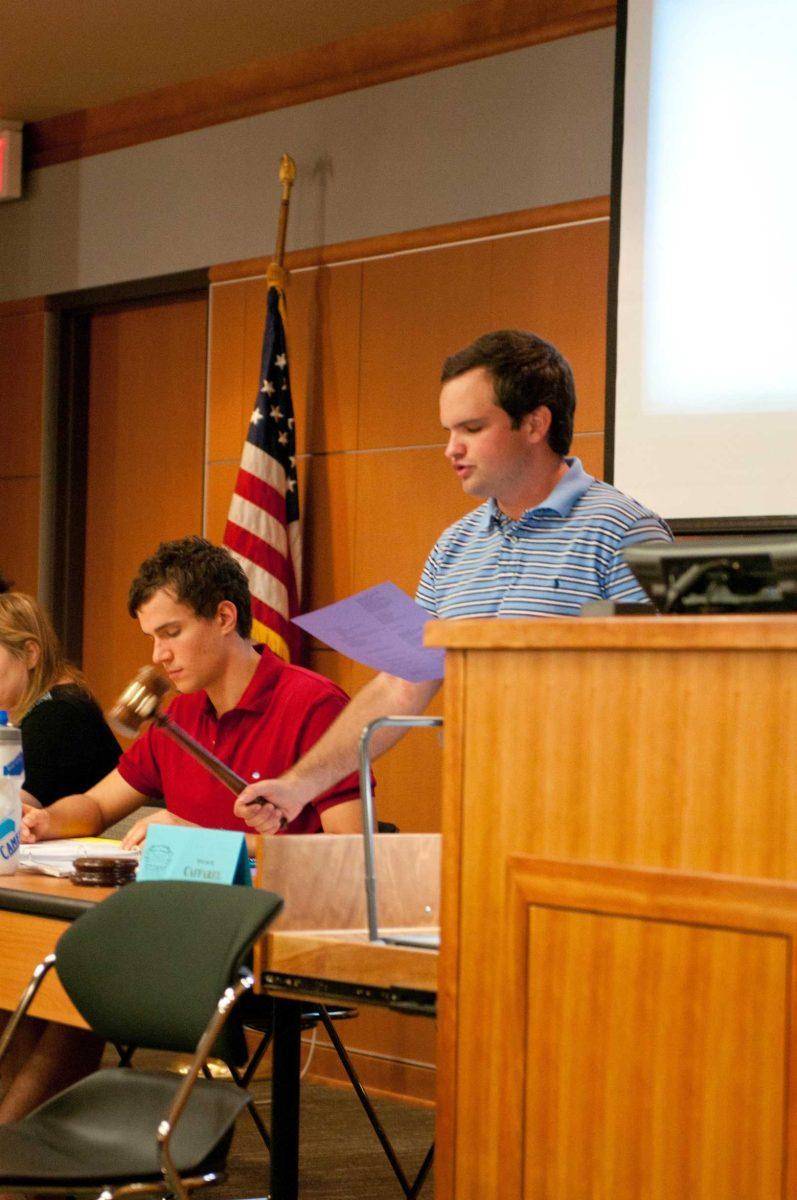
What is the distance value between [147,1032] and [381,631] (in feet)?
2.20

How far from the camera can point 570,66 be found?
4508mm

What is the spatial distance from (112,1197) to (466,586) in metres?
1.12

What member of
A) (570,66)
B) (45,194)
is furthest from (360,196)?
(45,194)

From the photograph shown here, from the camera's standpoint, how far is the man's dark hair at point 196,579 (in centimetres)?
306

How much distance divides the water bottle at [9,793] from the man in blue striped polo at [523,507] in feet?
1.78

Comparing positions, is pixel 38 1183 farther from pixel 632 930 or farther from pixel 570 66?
pixel 570 66

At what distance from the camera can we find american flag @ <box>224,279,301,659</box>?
4.92m

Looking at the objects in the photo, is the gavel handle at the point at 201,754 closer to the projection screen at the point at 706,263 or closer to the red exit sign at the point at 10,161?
the projection screen at the point at 706,263

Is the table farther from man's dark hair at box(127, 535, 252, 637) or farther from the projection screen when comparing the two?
the projection screen

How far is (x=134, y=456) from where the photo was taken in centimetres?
593

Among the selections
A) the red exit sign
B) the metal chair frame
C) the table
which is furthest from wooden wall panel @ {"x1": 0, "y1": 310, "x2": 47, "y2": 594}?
the metal chair frame

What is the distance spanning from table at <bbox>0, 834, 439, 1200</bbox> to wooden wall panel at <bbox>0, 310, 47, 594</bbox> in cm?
379

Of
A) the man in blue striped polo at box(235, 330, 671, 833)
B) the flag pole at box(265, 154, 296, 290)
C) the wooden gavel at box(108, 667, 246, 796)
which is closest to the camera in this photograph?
the wooden gavel at box(108, 667, 246, 796)

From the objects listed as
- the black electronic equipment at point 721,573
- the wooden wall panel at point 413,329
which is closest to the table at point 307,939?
the black electronic equipment at point 721,573
